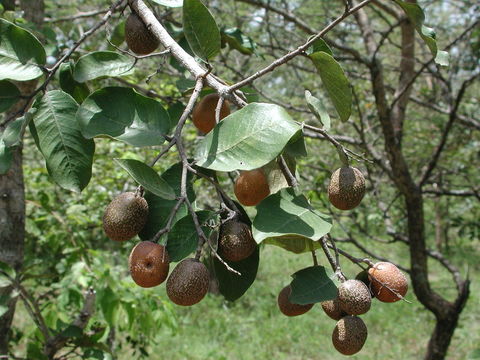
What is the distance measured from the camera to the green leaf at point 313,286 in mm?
762

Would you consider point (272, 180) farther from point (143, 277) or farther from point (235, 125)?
point (143, 277)

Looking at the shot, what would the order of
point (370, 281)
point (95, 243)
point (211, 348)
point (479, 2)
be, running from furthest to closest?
point (95, 243)
point (211, 348)
point (479, 2)
point (370, 281)

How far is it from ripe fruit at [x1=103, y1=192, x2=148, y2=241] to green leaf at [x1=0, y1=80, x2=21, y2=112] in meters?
0.40

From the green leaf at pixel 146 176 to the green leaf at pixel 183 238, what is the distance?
0.22ft

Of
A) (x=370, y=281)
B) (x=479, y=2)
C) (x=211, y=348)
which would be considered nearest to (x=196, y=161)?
(x=370, y=281)

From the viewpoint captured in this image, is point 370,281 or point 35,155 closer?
point 370,281

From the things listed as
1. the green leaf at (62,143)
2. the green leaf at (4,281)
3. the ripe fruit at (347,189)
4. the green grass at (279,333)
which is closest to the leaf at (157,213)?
the green leaf at (62,143)

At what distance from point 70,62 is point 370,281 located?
783mm

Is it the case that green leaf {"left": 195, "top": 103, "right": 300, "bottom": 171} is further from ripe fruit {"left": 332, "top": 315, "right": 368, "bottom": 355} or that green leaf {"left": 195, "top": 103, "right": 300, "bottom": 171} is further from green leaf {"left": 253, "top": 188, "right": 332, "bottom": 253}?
ripe fruit {"left": 332, "top": 315, "right": 368, "bottom": 355}

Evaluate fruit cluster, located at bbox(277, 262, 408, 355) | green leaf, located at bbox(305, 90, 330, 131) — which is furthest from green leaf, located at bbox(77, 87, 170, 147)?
fruit cluster, located at bbox(277, 262, 408, 355)

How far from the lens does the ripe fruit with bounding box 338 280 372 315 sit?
30.3 inches

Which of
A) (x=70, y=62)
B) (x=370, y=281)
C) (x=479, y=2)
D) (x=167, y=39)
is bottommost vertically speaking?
(x=479, y=2)

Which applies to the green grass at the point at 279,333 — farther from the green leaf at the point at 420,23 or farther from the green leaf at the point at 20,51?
the green leaf at the point at 420,23

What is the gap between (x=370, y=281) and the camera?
0.86m
